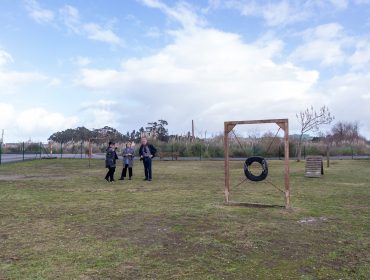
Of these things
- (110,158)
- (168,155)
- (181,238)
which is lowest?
(181,238)

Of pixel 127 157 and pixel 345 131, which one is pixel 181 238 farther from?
pixel 345 131

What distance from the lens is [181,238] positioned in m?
6.21

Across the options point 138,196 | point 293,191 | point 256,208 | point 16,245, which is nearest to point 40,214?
point 16,245

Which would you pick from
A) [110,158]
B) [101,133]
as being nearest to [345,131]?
[101,133]

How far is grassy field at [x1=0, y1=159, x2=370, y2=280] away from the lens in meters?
4.74

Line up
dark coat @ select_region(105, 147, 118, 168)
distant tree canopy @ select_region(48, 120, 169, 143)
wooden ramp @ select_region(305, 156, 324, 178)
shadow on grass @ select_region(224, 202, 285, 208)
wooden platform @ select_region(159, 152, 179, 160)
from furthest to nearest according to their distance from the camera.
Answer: distant tree canopy @ select_region(48, 120, 169, 143) < wooden platform @ select_region(159, 152, 179, 160) < wooden ramp @ select_region(305, 156, 324, 178) < dark coat @ select_region(105, 147, 118, 168) < shadow on grass @ select_region(224, 202, 285, 208)

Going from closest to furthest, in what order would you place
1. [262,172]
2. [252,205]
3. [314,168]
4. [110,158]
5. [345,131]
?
1. [252,205]
2. [262,172]
3. [110,158]
4. [314,168]
5. [345,131]

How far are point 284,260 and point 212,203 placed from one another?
15.0 feet

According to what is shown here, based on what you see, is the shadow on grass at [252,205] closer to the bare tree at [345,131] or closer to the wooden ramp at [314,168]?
the wooden ramp at [314,168]

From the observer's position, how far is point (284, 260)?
202 inches

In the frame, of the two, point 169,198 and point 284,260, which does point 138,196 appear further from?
point 284,260

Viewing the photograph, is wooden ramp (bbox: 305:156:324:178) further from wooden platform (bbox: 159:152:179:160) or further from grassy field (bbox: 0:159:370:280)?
wooden platform (bbox: 159:152:179:160)

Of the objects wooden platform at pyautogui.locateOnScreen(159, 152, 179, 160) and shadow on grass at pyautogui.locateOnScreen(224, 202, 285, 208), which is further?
wooden platform at pyautogui.locateOnScreen(159, 152, 179, 160)

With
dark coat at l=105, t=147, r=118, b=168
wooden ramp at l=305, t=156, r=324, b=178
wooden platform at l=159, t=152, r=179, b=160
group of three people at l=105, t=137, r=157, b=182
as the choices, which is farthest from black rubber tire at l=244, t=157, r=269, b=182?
wooden platform at l=159, t=152, r=179, b=160
